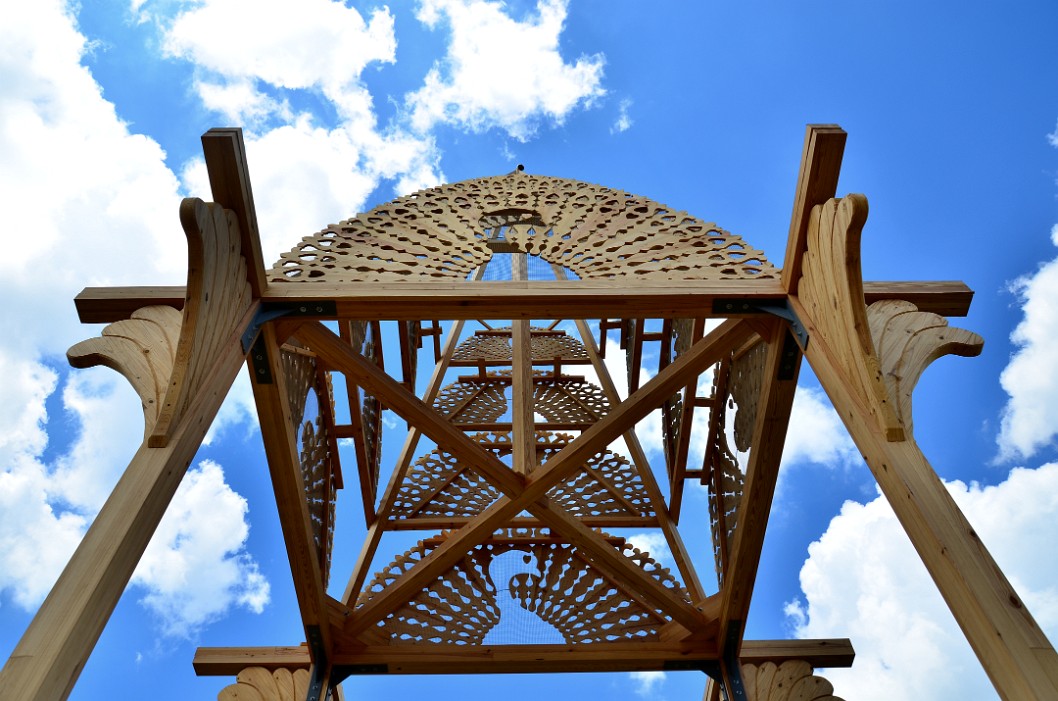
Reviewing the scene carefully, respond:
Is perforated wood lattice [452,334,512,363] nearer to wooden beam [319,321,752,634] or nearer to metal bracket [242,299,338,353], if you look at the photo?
wooden beam [319,321,752,634]

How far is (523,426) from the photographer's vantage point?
394 cm

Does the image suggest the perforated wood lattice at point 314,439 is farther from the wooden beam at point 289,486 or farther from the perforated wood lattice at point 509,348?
the perforated wood lattice at point 509,348

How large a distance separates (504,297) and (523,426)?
59.5 inches

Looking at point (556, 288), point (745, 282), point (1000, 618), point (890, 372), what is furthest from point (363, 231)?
point (1000, 618)

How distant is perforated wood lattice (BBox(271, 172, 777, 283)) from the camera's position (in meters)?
2.81

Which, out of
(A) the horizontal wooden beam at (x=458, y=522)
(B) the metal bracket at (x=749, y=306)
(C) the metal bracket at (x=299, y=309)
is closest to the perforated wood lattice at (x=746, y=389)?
(B) the metal bracket at (x=749, y=306)

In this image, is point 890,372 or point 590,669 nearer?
→ point 890,372

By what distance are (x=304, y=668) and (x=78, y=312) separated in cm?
161

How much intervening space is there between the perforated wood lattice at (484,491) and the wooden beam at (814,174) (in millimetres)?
2442

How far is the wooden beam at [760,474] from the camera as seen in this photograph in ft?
8.63

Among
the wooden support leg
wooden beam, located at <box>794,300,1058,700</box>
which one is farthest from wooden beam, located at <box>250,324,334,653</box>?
wooden beam, located at <box>794,300,1058,700</box>

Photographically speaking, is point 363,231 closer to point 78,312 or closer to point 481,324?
point 78,312

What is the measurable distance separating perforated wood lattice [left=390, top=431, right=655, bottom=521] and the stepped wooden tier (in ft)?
0.05

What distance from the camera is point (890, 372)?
212 cm
